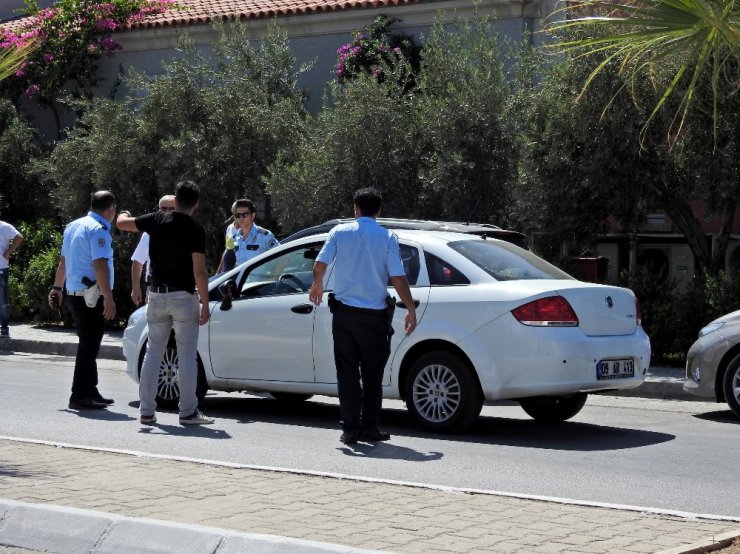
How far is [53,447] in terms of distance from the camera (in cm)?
909

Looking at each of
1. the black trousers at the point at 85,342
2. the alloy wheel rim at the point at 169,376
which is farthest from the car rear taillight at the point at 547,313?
the black trousers at the point at 85,342

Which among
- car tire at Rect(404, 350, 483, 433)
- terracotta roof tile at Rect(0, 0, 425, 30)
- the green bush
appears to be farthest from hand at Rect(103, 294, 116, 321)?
terracotta roof tile at Rect(0, 0, 425, 30)

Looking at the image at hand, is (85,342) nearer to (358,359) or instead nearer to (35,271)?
(358,359)

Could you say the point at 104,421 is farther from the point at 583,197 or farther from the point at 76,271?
Result: the point at 583,197

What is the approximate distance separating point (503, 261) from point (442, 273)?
1.84 ft

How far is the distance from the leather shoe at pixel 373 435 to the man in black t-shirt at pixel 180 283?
1.59 meters

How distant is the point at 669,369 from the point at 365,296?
6.90m

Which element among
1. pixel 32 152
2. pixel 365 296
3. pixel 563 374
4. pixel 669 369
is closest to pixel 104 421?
pixel 365 296

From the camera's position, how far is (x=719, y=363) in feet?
38.4

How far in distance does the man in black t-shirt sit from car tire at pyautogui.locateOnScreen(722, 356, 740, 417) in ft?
15.4

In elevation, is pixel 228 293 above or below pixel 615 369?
above

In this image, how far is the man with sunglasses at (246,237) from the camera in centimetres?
1433

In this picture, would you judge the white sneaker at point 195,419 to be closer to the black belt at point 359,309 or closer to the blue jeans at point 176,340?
the blue jeans at point 176,340

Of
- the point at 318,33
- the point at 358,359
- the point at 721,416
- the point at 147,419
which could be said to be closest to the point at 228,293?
the point at 147,419
